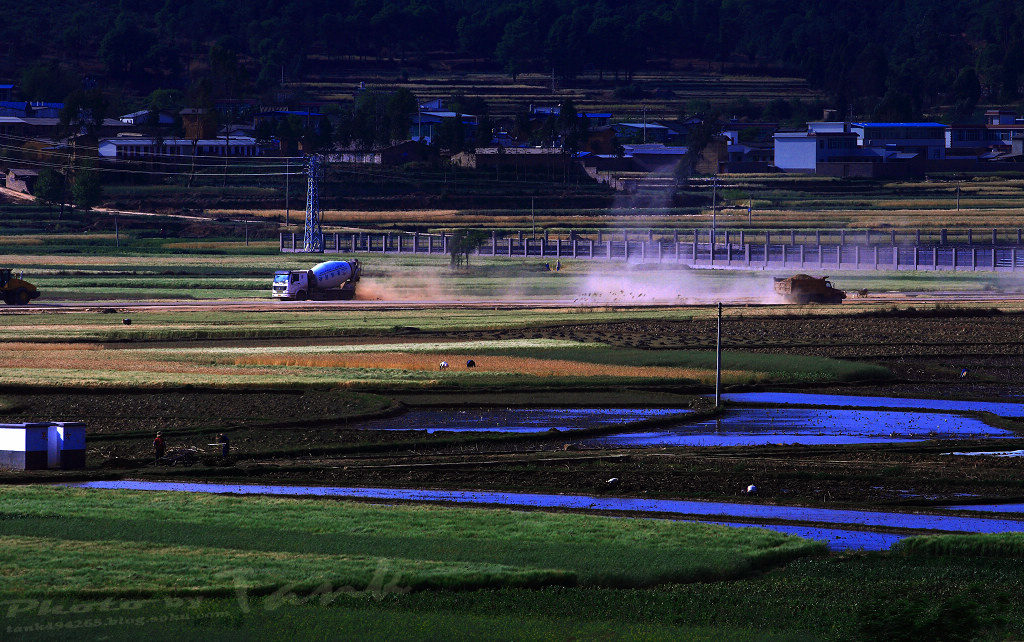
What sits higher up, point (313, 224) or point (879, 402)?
point (313, 224)

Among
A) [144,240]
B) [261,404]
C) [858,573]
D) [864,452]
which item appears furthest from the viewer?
[144,240]

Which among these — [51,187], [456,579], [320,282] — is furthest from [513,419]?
[51,187]

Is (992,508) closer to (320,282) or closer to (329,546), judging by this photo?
(329,546)

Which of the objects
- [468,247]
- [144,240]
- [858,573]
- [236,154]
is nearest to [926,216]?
[468,247]

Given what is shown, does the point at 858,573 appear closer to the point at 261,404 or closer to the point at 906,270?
the point at 261,404

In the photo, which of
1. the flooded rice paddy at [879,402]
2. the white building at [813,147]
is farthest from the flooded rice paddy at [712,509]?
the white building at [813,147]

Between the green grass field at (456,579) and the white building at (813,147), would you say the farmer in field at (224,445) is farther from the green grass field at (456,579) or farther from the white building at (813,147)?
the white building at (813,147)

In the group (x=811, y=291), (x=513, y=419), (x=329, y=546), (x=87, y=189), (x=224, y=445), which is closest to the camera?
(x=329, y=546)

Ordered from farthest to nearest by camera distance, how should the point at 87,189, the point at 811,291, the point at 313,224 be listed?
the point at 87,189, the point at 313,224, the point at 811,291
